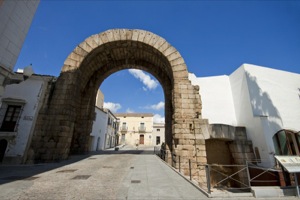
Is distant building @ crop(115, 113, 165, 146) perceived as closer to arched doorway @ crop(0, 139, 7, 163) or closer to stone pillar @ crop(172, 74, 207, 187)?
stone pillar @ crop(172, 74, 207, 187)

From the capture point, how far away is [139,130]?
112ft

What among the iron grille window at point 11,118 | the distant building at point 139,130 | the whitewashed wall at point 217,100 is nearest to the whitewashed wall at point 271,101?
the whitewashed wall at point 217,100

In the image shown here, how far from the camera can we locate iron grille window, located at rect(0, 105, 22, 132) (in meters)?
7.27

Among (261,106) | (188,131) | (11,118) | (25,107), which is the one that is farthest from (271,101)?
(11,118)

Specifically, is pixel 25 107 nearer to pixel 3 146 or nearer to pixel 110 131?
pixel 3 146

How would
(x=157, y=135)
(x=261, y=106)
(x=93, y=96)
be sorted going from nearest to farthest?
(x=261, y=106)
(x=93, y=96)
(x=157, y=135)

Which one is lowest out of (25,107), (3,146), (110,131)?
(3,146)

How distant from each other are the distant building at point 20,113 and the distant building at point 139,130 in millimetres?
27442

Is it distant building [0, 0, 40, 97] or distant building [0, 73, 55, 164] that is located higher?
distant building [0, 0, 40, 97]

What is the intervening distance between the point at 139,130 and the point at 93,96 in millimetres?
24182

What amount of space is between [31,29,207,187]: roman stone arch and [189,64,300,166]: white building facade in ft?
11.2

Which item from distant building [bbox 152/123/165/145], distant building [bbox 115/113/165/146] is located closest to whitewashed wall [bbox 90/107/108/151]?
distant building [bbox 115/113/165/146]

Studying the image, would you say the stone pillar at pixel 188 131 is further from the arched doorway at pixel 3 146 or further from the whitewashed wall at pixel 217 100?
the arched doorway at pixel 3 146

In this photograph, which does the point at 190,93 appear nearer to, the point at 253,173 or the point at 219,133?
the point at 219,133
